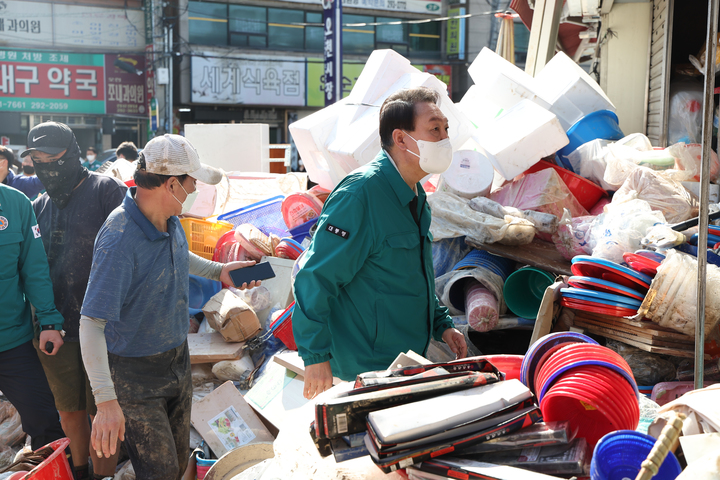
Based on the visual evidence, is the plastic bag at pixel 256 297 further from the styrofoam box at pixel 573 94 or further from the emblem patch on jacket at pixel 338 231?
the styrofoam box at pixel 573 94

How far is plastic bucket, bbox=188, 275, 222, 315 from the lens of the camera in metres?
4.95

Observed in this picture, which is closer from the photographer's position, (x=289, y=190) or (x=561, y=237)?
(x=561, y=237)

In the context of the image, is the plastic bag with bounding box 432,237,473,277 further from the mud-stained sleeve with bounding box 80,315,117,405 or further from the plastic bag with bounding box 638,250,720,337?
the mud-stained sleeve with bounding box 80,315,117,405

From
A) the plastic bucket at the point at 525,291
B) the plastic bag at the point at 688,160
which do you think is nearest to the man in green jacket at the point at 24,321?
the plastic bucket at the point at 525,291

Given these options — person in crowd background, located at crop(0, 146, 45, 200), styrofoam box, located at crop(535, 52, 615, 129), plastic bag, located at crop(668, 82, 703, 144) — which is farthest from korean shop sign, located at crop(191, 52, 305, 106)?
plastic bag, located at crop(668, 82, 703, 144)

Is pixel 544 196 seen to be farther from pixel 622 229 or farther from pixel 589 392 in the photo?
pixel 589 392

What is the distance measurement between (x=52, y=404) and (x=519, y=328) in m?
2.76

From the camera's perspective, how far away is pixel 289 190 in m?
6.39

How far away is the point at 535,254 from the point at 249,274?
1922 millimetres

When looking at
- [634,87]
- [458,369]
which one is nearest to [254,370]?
[458,369]

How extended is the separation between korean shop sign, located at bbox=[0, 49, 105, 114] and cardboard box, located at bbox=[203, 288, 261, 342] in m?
18.4

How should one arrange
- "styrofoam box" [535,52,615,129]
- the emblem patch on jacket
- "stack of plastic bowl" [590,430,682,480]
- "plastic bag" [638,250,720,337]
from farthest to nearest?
1. "styrofoam box" [535,52,615,129]
2. "plastic bag" [638,250,720,337]
3. the emblem patch on jacket
4. "stack of plastic bowl" [590,430,682,480]

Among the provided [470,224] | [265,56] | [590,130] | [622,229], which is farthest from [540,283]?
[265,56]

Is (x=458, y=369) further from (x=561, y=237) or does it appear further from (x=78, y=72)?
(x=78, y=72)
